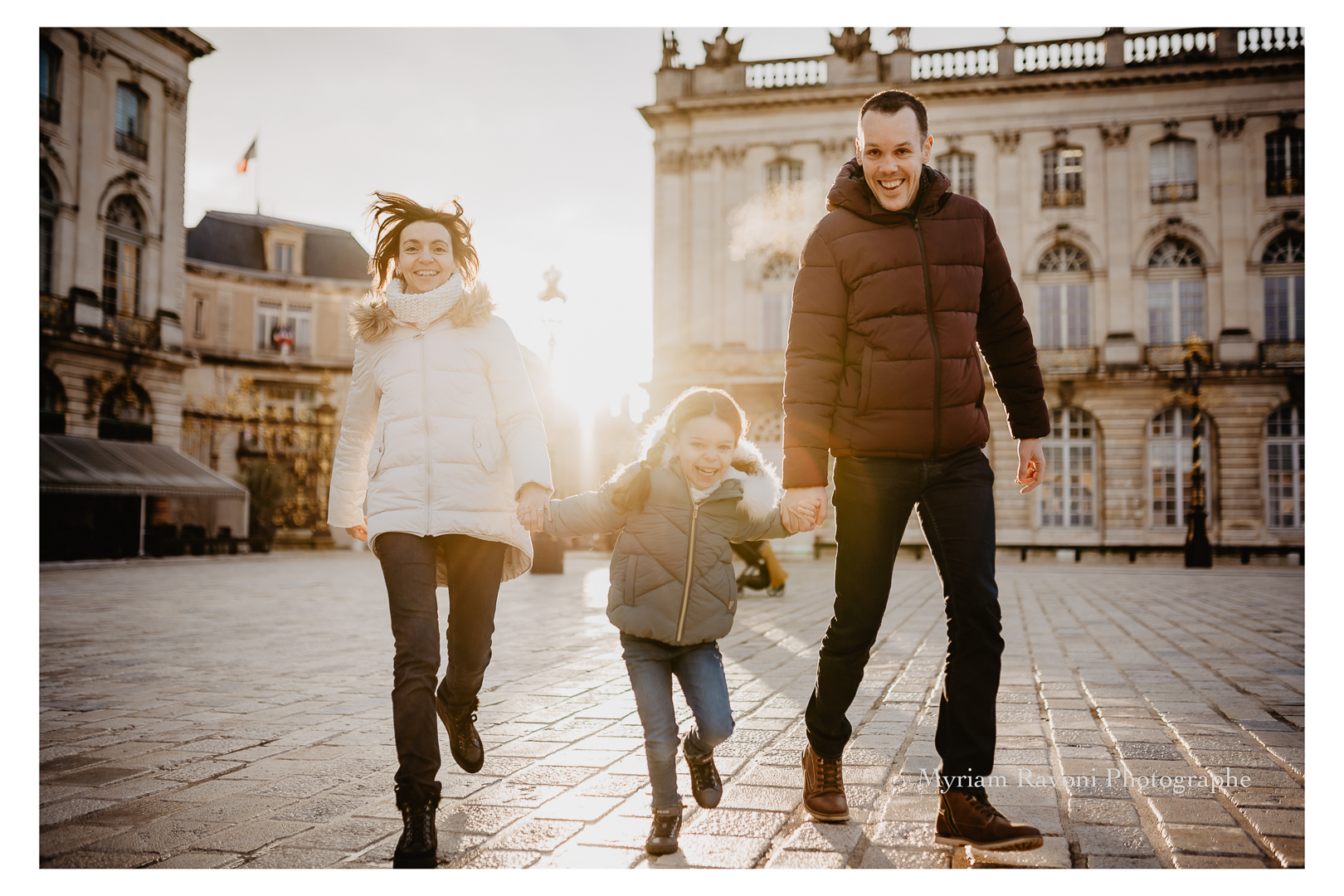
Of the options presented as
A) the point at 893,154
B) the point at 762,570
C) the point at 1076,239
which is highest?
the point at 1076,239

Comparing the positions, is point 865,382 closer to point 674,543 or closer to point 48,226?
point 674,543

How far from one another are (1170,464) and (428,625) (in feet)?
98.9

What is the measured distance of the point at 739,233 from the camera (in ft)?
103

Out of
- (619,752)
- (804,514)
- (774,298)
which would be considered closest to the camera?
(804,514)

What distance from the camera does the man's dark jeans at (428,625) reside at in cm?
306

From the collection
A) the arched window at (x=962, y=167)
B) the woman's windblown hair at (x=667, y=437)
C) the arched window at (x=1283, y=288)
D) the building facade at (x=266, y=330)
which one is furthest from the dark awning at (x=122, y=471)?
the arched window at (x=1283, y=288)

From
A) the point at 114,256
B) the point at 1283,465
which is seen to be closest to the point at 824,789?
the point at 114,256

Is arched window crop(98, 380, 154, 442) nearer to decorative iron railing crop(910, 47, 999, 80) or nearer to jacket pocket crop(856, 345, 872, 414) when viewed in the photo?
decorative iron railing crop(910, 47, 999, 80)

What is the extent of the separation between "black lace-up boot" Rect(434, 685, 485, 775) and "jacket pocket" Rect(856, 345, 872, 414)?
1.73 m

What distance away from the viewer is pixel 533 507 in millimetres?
3221

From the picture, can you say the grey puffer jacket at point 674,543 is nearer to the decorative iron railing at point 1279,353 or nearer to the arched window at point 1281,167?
the arched window at point 1281,167

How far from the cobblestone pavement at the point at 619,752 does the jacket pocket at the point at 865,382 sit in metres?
1.25

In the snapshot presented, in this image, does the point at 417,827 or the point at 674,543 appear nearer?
the point at 417,827
